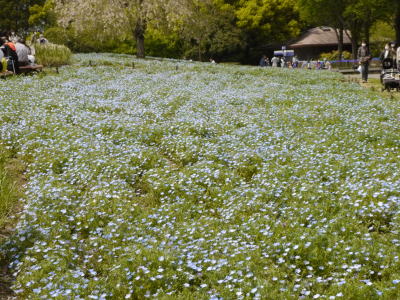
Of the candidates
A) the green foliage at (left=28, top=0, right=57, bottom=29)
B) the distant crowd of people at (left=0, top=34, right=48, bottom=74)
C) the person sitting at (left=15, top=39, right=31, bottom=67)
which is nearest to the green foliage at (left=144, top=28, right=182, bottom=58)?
the green foliage at (left=28, top=0, right=57, bottom=29)

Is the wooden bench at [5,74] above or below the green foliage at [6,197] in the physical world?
above

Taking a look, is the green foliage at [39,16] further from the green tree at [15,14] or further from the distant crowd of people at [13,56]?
the distant crowd of people at [13,56]

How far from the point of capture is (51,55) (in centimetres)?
2700

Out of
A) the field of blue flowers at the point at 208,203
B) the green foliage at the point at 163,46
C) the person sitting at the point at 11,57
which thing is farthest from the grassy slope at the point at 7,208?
the green foliage at the point at 163,46

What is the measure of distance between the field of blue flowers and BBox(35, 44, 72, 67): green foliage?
47.3ft

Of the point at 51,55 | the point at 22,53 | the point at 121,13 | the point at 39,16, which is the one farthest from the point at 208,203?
the point at 39,16

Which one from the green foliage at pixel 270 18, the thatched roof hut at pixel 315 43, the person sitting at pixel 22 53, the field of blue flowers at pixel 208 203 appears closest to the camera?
the field of blue flowers at pixel 208 203

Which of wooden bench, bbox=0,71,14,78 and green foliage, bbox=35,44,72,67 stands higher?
green foliage, bbox=35,44,72,67

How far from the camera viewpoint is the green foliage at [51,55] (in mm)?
26391

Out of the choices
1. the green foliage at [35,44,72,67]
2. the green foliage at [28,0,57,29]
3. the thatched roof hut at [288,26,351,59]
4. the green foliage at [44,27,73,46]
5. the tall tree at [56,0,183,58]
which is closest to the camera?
the green foliage at [35,44,72,67]

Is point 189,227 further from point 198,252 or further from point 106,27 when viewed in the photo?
point 106,27

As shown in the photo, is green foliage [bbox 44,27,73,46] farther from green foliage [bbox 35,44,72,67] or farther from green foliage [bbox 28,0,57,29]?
green foliage [bbox 28,0,57,29]

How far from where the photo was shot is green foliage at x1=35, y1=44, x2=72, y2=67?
2639cm

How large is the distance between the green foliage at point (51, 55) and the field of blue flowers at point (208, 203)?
1440 cm
